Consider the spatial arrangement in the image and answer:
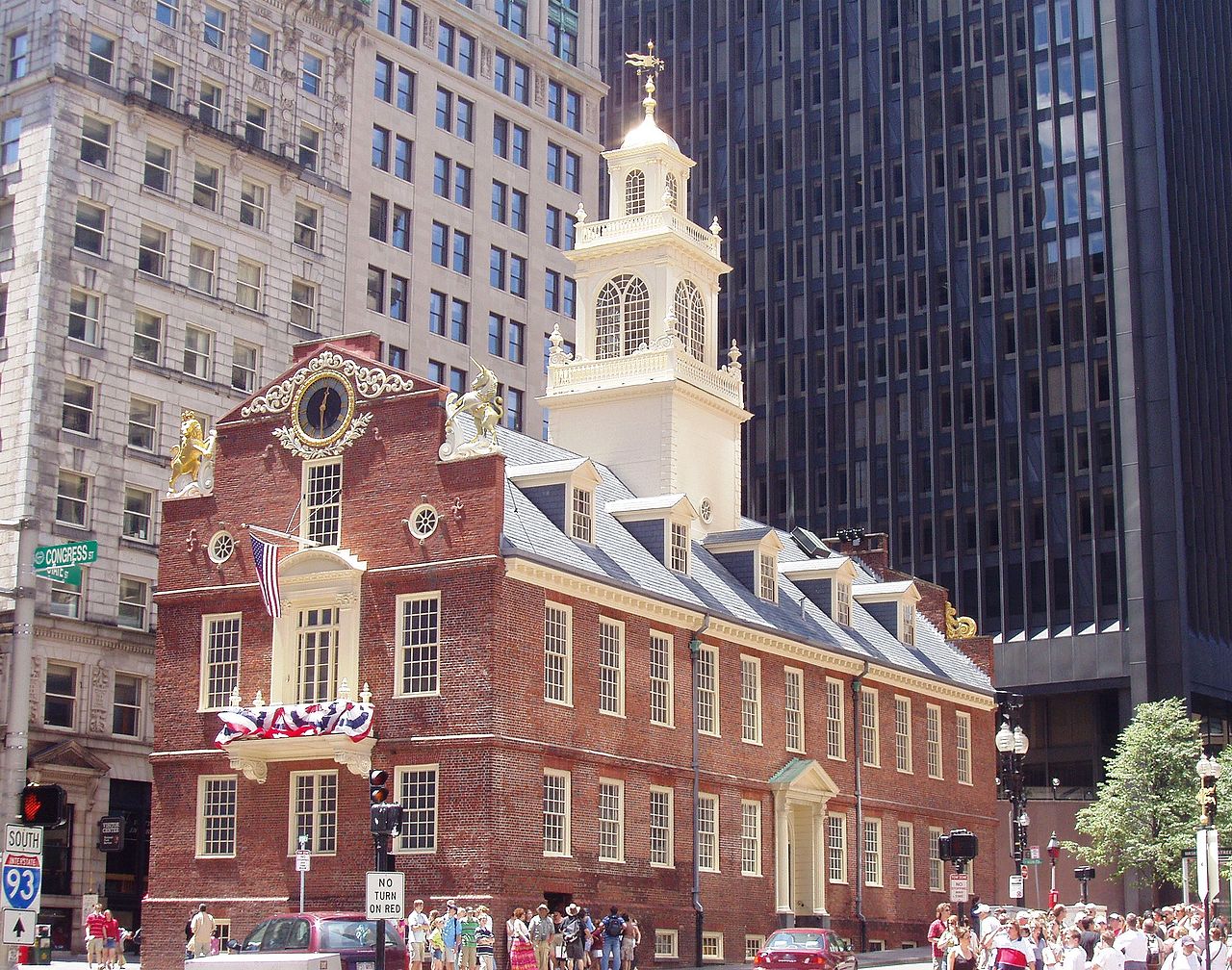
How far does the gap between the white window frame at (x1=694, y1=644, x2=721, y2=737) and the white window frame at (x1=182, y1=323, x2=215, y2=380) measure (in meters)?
25.8

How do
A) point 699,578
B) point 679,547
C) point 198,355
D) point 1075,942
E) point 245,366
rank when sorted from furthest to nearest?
1. point 245,366
2. point 198,355
3. point 699,578
4. point 679,547
5. point 1075,942

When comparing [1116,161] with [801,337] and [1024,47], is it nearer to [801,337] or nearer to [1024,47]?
[1024,47]

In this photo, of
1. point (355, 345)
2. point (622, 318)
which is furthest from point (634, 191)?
point (355, 345)

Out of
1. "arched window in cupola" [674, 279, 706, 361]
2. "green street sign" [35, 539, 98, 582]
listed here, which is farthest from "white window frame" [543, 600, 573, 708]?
"green street sign" [35, 539, 98, 582]

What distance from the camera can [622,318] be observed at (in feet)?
190

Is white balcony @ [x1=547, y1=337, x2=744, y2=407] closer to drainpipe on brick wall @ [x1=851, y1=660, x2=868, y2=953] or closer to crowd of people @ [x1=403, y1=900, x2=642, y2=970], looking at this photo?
drainpipe on brick wall @ [x1=851, y1=660, x2=868, y2=953]

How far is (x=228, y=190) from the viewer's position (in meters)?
69.4

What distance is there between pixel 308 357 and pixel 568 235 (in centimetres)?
4337

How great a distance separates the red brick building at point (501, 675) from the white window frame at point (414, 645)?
2.8 inches

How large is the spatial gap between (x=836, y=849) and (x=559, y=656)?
15.2m

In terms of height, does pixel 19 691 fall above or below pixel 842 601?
below

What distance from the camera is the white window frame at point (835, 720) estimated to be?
2208 inches

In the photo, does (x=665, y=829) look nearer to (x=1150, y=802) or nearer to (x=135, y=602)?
(x=135, y=602)

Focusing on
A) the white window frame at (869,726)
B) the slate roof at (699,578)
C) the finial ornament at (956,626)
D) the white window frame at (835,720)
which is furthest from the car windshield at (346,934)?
the finial ornament at (956,626)
